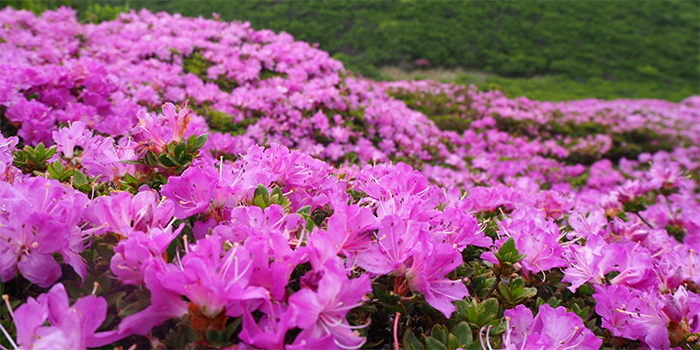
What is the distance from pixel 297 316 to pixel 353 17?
22672 mm

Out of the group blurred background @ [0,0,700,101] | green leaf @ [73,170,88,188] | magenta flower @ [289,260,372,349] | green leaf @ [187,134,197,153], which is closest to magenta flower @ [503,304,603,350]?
magenta flower @ [289,260,372,349]

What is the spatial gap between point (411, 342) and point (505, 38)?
24.9 meters

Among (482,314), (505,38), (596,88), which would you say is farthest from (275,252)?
(505,38)

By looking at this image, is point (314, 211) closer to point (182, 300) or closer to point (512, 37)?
point (182, 300)

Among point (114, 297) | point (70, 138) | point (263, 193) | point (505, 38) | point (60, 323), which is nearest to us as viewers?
point (60, 323)

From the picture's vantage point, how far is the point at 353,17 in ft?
70.3

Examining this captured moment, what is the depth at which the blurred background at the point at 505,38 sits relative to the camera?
19500 mm

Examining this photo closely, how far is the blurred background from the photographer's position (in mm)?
19500

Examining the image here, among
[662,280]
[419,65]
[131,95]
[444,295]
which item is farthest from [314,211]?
[419,65]

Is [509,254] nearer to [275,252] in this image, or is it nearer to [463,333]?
[463,333]

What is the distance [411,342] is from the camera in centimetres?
97

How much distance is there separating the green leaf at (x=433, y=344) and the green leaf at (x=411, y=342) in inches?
0.7

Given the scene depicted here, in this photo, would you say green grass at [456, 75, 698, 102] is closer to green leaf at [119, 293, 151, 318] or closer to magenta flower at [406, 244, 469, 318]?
magenta flower at [406, 244, 469, 318]

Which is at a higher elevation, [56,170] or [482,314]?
[56,170]
